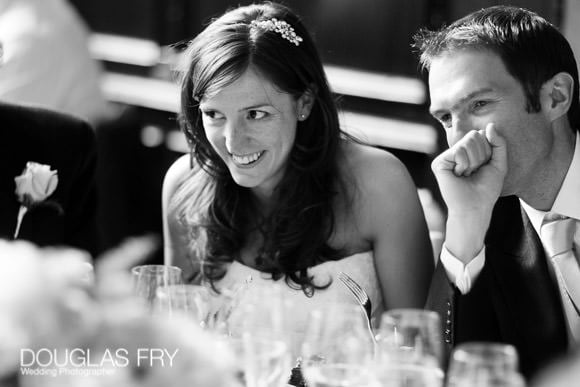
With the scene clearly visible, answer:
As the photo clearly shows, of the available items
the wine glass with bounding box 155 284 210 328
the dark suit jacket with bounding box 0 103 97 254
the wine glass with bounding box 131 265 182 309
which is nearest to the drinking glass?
the wine glass with bounding box 155 284 210 328

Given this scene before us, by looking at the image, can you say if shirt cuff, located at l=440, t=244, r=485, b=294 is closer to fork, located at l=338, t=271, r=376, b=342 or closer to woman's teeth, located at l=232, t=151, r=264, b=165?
→ fork, located at l=338, t=271, r=376, b=342

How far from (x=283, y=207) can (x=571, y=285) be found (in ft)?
3.05

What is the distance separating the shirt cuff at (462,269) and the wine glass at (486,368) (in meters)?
0.92

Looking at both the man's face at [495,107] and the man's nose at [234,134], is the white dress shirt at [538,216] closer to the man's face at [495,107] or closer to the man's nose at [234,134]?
the man's face at [495,107]

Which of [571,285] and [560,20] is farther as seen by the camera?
[560,20]

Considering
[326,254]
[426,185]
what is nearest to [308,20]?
[426,185]

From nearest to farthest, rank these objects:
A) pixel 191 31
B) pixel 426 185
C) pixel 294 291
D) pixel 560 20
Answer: pixel 294 291
pixel 560 20
pixel 426 185
pixel 191 31

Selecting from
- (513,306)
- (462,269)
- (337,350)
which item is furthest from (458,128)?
(337,350)

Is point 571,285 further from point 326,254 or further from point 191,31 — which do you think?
point 191,31

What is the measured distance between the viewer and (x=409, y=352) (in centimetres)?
158

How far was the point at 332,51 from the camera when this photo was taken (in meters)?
4.51

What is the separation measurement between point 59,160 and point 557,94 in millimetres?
1670

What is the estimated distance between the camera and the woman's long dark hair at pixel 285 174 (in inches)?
108

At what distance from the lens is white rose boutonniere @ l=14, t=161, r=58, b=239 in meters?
2.87
